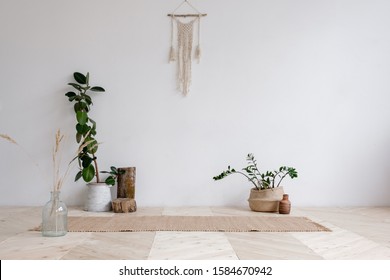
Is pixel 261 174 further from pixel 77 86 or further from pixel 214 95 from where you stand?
pixel 77 86

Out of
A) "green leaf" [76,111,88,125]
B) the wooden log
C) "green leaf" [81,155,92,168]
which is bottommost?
the wooden log

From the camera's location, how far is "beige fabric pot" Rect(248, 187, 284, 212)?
3820 mm

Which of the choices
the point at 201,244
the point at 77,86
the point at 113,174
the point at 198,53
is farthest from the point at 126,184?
the point at 201,244

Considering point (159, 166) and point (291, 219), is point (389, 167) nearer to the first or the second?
point (291, 219)

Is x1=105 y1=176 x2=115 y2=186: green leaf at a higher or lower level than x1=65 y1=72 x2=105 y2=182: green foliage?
lower

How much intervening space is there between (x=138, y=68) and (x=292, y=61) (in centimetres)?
141

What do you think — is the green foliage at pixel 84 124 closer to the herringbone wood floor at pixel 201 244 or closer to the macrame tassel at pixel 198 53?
the herringbone wood floor at pixel 201 244

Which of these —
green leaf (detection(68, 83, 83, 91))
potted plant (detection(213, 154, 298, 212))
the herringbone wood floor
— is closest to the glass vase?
the herringbone wood floor

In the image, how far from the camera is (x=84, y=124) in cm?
390

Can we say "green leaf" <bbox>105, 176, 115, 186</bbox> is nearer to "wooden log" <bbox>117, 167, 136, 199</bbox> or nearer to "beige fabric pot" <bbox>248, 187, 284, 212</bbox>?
"wooden log" <bbox>117, 167, 136, 199</bbox>

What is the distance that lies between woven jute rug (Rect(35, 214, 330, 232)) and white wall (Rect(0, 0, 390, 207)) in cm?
79

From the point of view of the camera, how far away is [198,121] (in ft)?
14.0

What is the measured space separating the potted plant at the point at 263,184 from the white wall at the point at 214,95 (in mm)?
105
